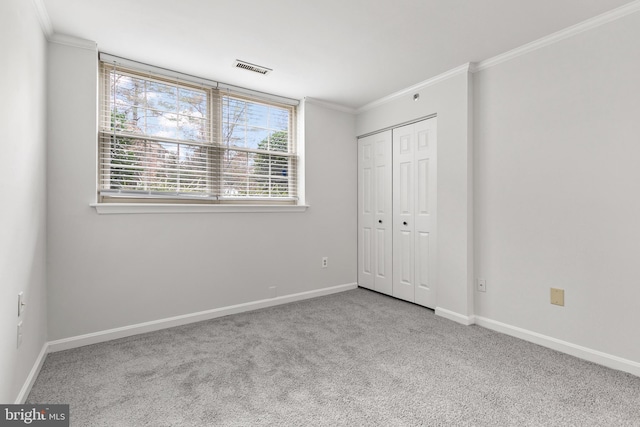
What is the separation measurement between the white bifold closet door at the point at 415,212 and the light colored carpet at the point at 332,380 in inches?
28.8

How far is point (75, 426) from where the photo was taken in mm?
1539

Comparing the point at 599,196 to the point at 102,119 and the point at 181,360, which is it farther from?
the point at 102,119

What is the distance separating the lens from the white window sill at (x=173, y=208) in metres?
2.58

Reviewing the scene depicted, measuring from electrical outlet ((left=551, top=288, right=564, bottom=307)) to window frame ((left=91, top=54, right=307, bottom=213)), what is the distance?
2475 mm

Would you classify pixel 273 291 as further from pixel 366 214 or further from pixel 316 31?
pixel 316 31

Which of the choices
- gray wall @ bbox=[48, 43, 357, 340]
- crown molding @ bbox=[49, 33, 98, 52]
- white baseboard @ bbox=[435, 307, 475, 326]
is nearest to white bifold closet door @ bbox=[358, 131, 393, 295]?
gray wall @ bbox=[48, 43, 357, 340]

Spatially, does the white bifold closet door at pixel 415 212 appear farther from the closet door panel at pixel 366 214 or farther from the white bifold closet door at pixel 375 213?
the closet door panel at pixel 366 214

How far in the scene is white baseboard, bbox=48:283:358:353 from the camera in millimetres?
2439

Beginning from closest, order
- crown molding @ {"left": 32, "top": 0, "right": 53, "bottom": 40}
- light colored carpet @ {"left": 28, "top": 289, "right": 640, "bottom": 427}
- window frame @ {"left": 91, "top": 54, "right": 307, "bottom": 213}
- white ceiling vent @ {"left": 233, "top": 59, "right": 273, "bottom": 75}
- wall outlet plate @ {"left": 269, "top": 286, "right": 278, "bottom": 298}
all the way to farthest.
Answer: light colored carpet @ {"left": 28, "top": 289, "right": 640, "bottom": 427} < crown molding @ {"left": 32, "top": 0, "right": 53, "bottom": 40} < window frame @ {"left": 91, "top": 54, "right": 307, "bottom": 213} < white ceiling vent @ {"left": 233, "top": 59, "right": 273, "bottom": 75} < wall outlet plate @ {"left": 269, "top": 286, "right": 278, "bottom": 298}

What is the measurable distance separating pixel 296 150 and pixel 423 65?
1675 millimetres

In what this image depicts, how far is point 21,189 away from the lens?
1.77 metres

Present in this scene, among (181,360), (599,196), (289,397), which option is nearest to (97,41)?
(181,360)

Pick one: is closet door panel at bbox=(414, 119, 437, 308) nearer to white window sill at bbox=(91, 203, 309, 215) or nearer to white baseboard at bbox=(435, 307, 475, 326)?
white baseboard at bbox=(435, 307, 475, 326)

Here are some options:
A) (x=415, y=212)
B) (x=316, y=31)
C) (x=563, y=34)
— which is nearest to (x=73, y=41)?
(x=316, y=31)
